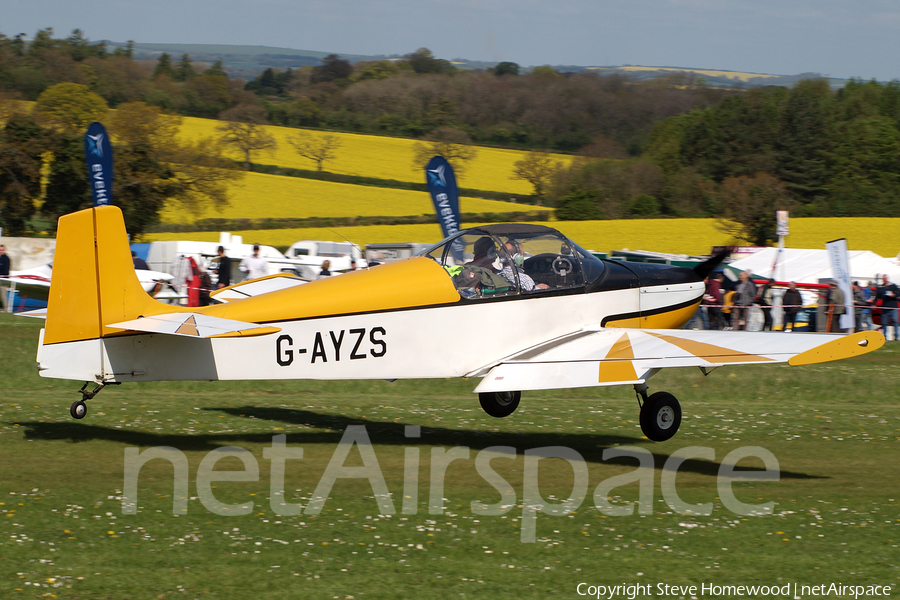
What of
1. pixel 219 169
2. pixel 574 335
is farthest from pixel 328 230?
pixel 574 335

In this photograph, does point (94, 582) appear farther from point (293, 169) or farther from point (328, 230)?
point (293, 169)

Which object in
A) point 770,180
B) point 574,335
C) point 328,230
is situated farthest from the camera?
point 770,180

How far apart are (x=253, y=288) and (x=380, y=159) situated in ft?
171

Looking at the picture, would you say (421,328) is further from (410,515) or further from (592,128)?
(592,128)

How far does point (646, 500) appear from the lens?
270 inches

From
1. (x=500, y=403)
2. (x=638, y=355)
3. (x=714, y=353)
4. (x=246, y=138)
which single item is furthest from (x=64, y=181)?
(x=714, y=353)

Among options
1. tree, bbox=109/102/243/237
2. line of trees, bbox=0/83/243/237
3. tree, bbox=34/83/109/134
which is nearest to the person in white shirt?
line of trees, bbox=0/83/243/237

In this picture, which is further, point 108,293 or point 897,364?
point 897,364

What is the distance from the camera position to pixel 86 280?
720 cm

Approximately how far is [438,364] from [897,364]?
11.1m

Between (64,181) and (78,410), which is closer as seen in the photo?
(78,410)

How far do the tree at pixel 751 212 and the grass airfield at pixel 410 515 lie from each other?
30.6m

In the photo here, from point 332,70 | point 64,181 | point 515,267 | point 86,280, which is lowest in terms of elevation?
point 86,280
